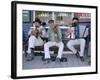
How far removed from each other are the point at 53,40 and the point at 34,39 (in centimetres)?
15

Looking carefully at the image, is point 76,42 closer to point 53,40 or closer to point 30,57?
point 53,40

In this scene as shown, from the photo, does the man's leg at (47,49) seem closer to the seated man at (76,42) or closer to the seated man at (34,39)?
the seated man at (34,39)

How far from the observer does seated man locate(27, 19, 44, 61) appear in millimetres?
1646

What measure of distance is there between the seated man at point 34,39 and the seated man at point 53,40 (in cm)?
6

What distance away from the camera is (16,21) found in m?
1.59

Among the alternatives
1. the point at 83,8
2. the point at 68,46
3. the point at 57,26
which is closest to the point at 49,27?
the point at 57,26

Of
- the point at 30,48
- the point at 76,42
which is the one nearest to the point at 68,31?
the point at 76,42

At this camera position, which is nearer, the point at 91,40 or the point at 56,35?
the point at 56,35

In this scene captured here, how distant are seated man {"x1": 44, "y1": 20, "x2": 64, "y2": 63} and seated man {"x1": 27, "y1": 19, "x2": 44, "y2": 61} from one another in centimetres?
6

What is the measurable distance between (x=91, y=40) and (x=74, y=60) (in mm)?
219

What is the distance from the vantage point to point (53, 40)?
1.71 metres
